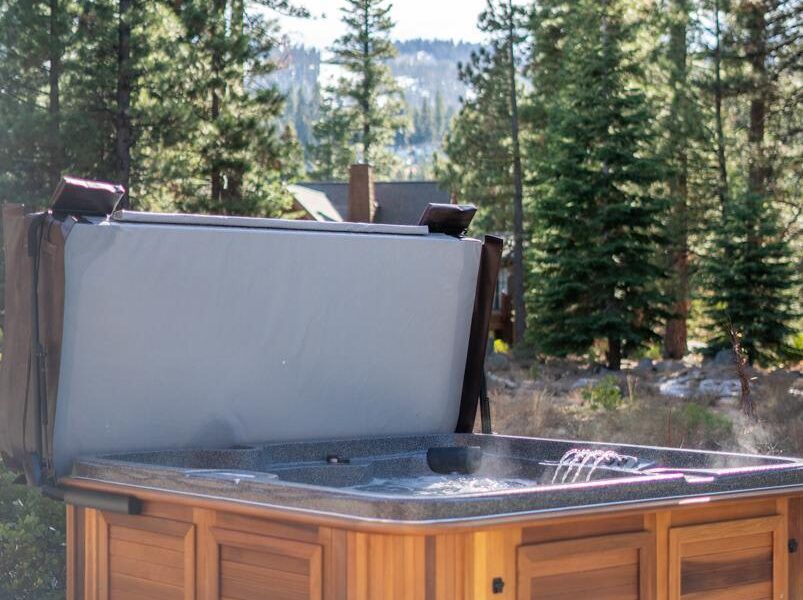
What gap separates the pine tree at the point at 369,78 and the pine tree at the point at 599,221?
21977 mm

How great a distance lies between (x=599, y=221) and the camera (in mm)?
Result: 18062

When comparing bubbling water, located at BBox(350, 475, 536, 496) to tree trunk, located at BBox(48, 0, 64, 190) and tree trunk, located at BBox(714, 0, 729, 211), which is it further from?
tree trunk, located at BBox(714, 0, 729, 211)

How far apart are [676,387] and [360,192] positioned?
10.1 meters

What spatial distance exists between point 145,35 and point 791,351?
10632mm

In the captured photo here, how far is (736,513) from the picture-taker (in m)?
3.50

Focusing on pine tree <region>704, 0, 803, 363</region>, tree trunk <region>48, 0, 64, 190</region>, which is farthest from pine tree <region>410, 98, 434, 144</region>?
tree trunk <region>48, 0, 64, 190</region>

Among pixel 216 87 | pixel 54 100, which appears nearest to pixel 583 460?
pixel 54 100

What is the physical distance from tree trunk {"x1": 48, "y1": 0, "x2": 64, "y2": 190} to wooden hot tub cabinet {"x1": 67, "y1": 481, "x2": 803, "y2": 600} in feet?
38.3

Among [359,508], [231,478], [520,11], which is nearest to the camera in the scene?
[359,508]

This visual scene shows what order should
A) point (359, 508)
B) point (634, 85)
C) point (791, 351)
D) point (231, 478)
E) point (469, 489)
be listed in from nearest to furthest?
point (359, 508) < point (231, 478) < point (469, 489) < point (791, 351) < point (634, 85)

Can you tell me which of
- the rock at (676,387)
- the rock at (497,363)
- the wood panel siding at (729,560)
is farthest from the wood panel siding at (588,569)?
the rock at (497,363)

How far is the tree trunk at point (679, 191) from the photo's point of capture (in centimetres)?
2036

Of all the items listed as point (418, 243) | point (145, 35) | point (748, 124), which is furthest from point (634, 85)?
point (418, 243)

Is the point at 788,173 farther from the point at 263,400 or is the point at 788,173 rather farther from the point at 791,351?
the point at 263,400
